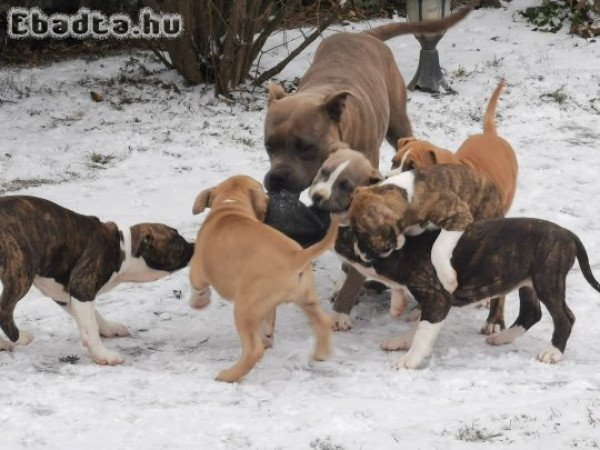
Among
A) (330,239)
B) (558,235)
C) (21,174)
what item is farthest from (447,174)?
(21,174)

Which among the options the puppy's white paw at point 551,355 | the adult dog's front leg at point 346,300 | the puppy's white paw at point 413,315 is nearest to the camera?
the puppy's white paw at point 551,355

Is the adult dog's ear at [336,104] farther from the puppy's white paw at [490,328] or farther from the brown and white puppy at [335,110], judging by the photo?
the puppy's white paw at [490,328]

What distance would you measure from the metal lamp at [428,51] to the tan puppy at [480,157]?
4133 mm

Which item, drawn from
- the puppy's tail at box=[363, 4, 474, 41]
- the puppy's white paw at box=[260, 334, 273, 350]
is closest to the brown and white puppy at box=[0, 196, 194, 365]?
the puppy's white paw at box=[260, 334, 273, 350]

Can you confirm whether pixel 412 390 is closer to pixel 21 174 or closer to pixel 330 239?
pixel 330 239

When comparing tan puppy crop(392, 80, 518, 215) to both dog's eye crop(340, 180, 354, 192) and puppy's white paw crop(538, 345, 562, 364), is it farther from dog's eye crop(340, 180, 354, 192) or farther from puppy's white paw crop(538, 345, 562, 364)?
puppy's white paw crop(538, 345, 562, 364)

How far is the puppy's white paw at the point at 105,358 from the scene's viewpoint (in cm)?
494

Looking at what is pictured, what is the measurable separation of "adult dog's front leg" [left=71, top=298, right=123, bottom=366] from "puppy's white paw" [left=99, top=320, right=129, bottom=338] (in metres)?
0.42

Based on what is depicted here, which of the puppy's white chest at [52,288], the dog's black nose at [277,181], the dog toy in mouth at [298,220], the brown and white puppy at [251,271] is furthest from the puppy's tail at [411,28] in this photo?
the puppy's white chest at [52,288]

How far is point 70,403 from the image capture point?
4180mm

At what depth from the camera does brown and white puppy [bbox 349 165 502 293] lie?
481 centimetres

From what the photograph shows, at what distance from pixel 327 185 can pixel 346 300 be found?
71cm

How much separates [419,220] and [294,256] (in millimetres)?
850

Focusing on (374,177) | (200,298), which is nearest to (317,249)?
(200,298)
